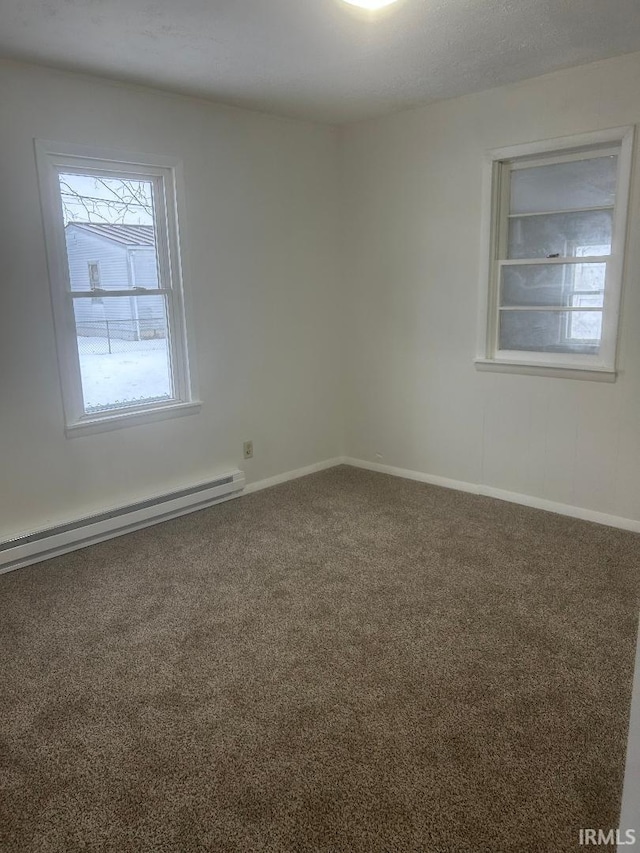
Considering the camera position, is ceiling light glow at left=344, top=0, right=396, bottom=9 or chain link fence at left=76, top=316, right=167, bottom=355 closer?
ceiling light glow at left=344, top=0, right=396, bottom=9

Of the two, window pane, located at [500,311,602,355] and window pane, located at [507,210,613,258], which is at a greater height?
window pane, located at [507,210,613,258]

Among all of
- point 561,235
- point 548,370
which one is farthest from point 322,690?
point 561,235

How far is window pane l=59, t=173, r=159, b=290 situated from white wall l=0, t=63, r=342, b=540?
0.21m

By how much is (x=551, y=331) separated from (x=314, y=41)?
83.8 inches

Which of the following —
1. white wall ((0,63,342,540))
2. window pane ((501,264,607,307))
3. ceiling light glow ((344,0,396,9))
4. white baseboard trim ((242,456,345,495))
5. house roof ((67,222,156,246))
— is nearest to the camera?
ceiling light glow ((344,0,396,9))

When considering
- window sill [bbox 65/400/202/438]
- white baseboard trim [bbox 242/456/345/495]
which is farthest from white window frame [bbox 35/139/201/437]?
white baseboard trim [bbox 242/456/345/495]

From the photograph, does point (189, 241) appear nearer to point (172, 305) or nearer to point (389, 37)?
point (172, 305)

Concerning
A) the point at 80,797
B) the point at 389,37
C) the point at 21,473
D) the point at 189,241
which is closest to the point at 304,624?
the point at 80,797

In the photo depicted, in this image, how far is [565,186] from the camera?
3650 mm

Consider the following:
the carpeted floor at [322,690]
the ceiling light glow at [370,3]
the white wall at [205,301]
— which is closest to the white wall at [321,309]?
the white wall at [205,301]

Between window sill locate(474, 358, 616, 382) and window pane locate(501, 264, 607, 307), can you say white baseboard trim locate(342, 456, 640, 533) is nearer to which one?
window sill locate(474, 358, 616, 382)

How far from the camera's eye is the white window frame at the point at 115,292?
10.7ft

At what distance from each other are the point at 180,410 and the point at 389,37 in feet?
7.75

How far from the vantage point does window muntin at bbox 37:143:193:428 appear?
11.0ft
